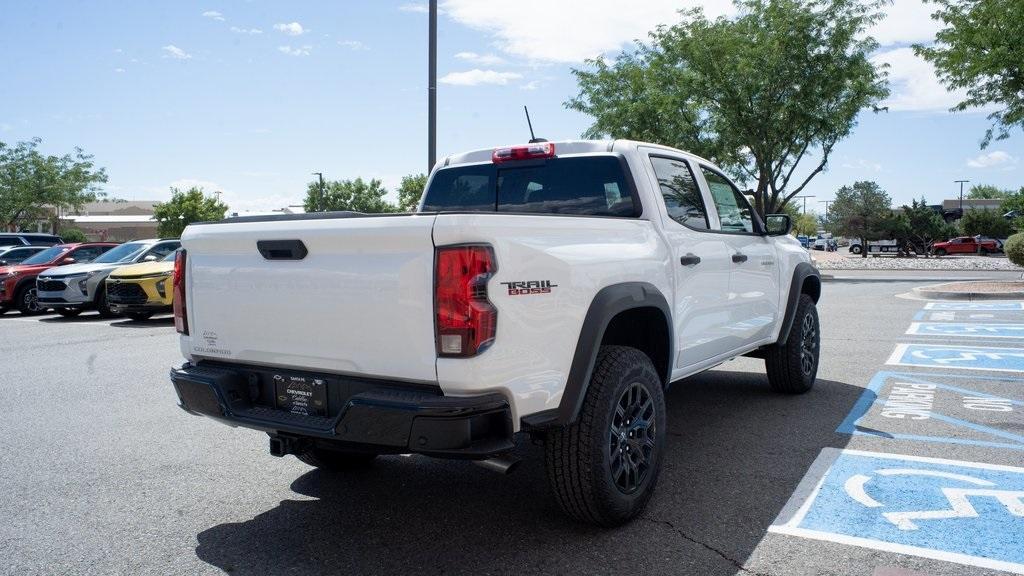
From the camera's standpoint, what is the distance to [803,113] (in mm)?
25125

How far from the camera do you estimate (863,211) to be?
5872cm

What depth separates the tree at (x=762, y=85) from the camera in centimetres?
2492

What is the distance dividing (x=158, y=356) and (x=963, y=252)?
54.6 meters

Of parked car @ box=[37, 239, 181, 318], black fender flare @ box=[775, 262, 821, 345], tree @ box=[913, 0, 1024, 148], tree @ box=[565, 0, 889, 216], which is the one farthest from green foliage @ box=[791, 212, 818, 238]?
black fender flare @ box=[775, 262, 821, 345]

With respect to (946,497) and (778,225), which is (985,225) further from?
(946,497)

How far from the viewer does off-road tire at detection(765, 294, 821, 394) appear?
646 cm

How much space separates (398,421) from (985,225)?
7490cm

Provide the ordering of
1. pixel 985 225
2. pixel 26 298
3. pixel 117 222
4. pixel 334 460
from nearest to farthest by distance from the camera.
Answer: pixel 334 460 < pixel 26 298 < pixel 985 225 < pixel 117 222

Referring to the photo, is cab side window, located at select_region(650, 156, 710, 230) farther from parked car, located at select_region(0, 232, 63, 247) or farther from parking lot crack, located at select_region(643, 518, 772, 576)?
parked car, located at select_region(0, 232, 63, 247)

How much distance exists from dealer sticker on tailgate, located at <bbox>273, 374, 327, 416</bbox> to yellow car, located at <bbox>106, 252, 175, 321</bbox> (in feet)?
36.9

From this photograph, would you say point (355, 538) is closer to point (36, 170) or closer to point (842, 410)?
point (842, 410)

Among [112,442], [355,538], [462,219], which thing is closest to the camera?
[462,219]

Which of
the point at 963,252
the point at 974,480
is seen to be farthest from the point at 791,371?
the point at 963,252

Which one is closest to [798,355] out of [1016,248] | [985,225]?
[1016,248]
